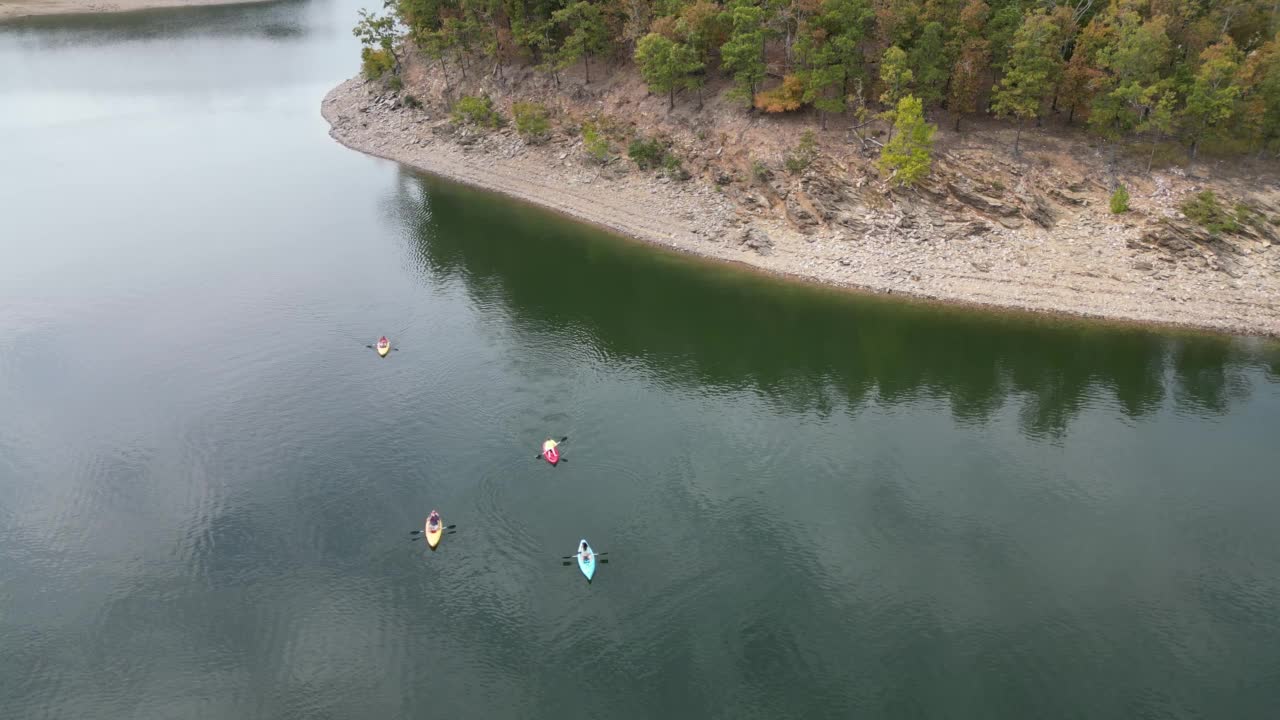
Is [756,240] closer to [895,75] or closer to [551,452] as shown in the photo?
[895,75]

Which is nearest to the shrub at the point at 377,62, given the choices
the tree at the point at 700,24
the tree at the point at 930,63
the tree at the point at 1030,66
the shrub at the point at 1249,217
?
the tree at the point at 700,24

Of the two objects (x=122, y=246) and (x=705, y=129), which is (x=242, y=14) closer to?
(x=122, y=246)

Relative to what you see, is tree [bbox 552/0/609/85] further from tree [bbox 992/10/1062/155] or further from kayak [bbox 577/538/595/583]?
kayak [bbox 577/538/595/583]

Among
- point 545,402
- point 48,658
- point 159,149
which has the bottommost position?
point 48,658

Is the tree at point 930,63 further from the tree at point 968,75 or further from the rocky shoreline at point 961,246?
the rocky shoreline at point 961,246

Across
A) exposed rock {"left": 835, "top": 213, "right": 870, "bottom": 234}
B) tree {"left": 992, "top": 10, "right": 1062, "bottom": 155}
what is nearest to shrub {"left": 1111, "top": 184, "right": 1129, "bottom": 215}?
tree {"left": 992, "top": 10, "right": 1062, "bottom": 155}

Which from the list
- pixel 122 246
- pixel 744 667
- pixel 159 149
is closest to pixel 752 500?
pixel 744 667
